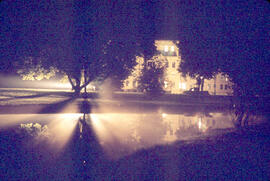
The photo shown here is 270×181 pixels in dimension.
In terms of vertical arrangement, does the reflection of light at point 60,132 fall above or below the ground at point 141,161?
above

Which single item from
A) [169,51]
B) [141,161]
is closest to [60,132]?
[141,161]

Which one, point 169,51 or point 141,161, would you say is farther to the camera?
point 169,51

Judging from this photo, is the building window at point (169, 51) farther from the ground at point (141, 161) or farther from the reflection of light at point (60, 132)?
the ground at point (141, 161)

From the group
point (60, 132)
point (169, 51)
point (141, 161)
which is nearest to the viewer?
point (141, 161)

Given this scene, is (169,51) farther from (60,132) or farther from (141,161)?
(141,161)

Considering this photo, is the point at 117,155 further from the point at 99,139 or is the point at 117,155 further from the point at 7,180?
the point at 7,180

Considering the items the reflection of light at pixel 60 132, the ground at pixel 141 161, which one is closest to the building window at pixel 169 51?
the reflection of light at pixel 60 132

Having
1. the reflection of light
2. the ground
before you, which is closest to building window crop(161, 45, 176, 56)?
the reflection of light

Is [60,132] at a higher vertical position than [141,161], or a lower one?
higher

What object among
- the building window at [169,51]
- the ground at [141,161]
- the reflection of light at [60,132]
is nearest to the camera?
the ground at [141,161]

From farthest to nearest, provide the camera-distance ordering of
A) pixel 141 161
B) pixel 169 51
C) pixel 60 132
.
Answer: pixel 169 51
pixel 60 132
pixel 141 161

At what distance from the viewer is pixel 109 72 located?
110ft

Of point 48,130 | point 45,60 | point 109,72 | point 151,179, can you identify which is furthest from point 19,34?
Result: point 151,179

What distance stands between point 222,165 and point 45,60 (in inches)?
1087
